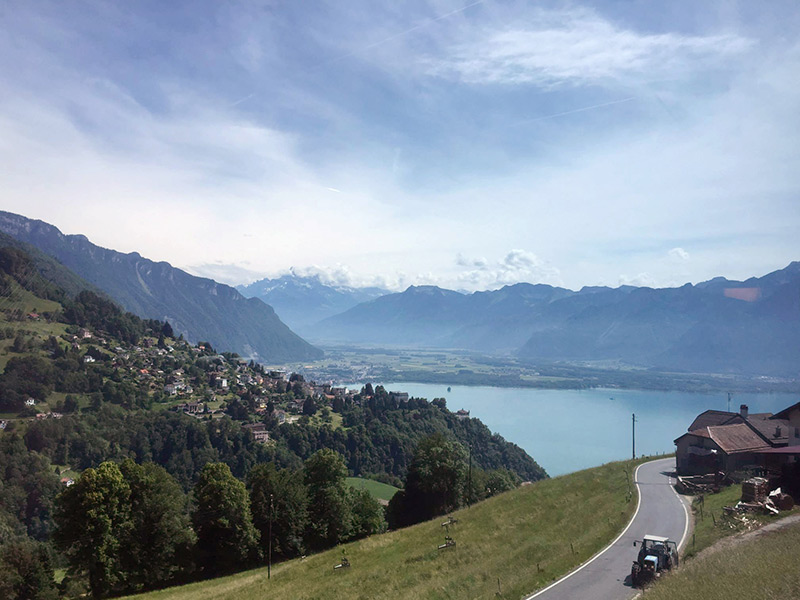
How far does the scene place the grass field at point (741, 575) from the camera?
13.8m

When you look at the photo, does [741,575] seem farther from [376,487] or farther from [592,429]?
[592,429]

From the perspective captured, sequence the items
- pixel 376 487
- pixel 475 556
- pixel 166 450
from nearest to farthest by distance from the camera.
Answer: pixel 475 556, pixel 376 487, pixel 166 450

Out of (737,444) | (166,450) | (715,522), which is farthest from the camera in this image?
(166,450)

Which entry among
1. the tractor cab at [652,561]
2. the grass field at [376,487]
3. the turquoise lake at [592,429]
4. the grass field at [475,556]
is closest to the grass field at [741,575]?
the tractor cab at [652,561]

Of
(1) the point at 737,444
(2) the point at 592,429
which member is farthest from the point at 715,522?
(2) the point at 592,429

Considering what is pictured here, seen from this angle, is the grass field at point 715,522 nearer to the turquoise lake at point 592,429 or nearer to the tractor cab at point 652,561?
the tractor cab at point 652,561

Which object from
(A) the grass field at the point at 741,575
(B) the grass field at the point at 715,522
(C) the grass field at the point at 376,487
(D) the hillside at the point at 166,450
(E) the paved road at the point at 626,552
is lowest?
(C) the grass field at the point at 376,487

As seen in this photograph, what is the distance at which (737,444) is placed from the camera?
37.3m

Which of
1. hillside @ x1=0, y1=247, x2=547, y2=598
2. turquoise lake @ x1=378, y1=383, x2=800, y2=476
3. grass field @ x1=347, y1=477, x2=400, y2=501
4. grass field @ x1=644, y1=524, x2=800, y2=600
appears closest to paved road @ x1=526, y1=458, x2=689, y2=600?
grass field @ x1=644, y1=524, x2=800, y2=600

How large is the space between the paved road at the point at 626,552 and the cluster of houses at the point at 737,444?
11.2 feet

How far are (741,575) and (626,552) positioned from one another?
753cm

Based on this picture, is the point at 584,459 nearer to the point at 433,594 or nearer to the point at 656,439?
the point at 656,439

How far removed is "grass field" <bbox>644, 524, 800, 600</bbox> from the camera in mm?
13750

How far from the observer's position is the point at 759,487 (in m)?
25.6
